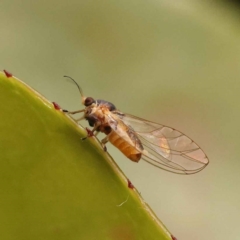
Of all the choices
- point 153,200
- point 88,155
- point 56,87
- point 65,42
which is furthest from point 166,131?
point 65,42

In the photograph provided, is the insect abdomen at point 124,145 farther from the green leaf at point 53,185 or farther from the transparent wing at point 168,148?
the green leaf at point 53,185

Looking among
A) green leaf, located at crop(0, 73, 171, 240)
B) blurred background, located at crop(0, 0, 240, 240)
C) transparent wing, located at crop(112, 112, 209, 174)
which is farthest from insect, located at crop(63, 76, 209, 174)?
blurred background, located at crop(0, 0, 240, 240)

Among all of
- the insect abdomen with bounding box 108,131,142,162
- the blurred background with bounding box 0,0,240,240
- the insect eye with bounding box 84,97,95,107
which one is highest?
the blurred background with bounding box 0,0,240,240

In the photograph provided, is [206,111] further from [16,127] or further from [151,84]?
[16,127]

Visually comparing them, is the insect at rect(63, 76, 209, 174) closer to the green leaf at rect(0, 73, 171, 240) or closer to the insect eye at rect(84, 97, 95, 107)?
the insect eye at rect(84, 97, 95, 107)

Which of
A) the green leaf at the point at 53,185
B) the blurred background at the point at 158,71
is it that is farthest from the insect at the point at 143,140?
the blurred background at the point at 158,71

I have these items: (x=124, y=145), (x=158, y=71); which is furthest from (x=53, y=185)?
Result: (x=158, y=71)
